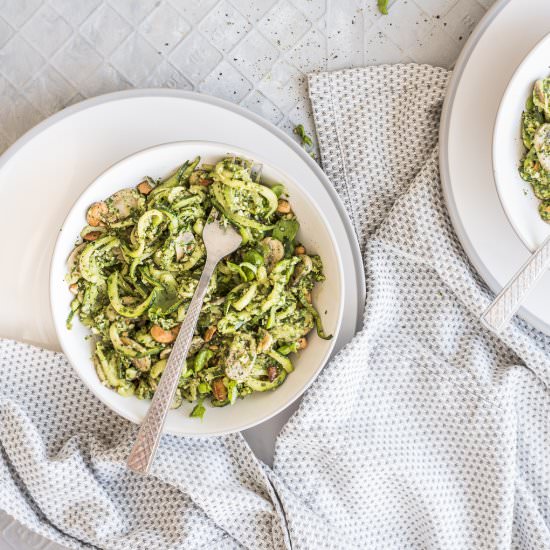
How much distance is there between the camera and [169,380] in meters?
1.66

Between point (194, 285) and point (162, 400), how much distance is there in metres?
0.30

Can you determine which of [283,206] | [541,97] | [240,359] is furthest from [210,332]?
[541,97]

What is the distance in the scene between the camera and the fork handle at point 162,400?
166 cm

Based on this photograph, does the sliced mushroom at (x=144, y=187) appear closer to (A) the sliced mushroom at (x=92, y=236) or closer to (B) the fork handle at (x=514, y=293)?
(A) the sliced mushroom at (x=92, y=236)

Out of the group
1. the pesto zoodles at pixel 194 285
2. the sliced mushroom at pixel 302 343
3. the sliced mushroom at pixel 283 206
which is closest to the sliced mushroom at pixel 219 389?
the pesto zoodles at pixel 194 285

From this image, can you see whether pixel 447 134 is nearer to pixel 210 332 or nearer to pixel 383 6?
pixel 383 6

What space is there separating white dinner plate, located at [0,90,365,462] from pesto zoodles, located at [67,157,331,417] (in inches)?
5.5

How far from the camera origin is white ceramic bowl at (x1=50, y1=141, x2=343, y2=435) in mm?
1661

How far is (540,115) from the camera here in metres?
1.74

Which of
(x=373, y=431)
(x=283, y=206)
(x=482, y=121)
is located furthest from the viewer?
(x=373, y=431)

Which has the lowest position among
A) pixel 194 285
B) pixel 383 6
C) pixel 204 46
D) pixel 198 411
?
pixel 198 411

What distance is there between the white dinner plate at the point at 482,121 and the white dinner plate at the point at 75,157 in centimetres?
35

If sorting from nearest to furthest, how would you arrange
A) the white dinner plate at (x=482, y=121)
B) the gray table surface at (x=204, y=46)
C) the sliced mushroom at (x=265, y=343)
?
1. the sliced mushroom at (x=265, y=343)
2. the white dinner plate at (x=482, y=121)
3. the gray table surface at (x=204, y=46)

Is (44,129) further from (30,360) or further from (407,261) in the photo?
(407,261)
